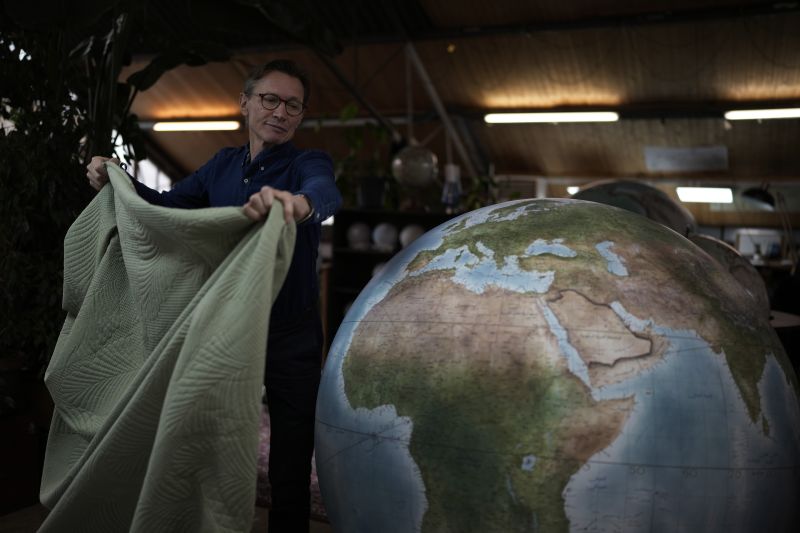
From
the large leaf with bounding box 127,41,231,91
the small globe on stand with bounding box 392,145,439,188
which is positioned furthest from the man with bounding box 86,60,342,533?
the small globe on stand with bounding box 392,145,439,188

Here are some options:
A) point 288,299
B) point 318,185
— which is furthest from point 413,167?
point 318,185

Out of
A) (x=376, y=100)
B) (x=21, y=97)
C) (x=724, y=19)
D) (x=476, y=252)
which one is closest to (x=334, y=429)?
(x=476, y=252)

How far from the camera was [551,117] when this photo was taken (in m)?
13.2

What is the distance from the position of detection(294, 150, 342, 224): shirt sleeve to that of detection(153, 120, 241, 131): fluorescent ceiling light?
14.2 meters

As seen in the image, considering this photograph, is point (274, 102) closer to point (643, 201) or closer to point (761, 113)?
point (643, 201)

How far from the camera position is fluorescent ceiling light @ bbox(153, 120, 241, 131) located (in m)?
15.9

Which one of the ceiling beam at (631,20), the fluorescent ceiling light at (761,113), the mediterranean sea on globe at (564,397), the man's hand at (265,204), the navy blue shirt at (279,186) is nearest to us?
the mediterranean sea on globe at (564,397)

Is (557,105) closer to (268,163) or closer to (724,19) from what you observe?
(724,19)

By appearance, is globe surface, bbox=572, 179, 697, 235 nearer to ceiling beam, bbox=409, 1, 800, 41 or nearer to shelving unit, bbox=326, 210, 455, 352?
shelving unit, bbox=326, 210, 455, 352

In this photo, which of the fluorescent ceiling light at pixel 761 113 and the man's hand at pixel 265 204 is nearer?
the man's hand at pixel 265 204

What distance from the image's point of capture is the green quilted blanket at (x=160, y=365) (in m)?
1.56

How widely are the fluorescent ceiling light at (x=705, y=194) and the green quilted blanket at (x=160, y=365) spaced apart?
40.4ft

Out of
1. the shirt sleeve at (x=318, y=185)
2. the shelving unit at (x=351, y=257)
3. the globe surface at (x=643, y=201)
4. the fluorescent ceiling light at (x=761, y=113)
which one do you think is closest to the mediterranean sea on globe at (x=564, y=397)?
the shirt sleeve at (x=318, y=185)

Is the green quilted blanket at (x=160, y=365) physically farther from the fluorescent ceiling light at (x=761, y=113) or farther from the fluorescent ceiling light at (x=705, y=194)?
the fluorescent ceiling light at (x=705, y=194)
